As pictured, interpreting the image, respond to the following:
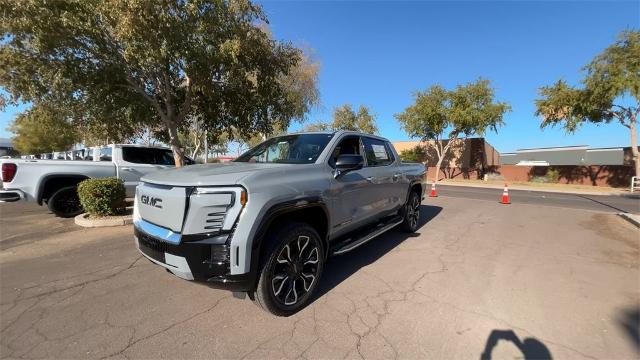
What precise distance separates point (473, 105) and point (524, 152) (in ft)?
122

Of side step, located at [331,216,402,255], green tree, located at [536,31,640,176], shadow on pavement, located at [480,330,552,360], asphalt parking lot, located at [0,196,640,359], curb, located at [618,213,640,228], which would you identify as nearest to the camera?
shadow on pavement, located at [480,330,552,360]

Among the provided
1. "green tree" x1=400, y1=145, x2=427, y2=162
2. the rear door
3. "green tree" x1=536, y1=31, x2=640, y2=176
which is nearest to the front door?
the rear door

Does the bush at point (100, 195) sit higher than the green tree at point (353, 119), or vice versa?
the green tree at point (353, 119)

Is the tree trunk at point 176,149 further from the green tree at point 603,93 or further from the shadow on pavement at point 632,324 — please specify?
the green tree at point 603,93

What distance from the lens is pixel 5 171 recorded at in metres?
6.73

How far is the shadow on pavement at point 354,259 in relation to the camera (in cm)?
412

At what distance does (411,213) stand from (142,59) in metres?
7.14

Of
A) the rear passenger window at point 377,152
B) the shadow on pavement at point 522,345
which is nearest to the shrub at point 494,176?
the rear passenger window at point 377,152

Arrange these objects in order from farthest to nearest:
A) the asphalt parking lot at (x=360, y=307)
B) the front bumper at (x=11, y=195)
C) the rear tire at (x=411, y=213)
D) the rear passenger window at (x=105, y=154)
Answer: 1. the rear passenger window at (x=105, y=154)
2. the front bumper at (x=11, y=195)
3. the rear tire at (x=411, y=213)
4. the asphalt parking lot at (x=360, y=307)

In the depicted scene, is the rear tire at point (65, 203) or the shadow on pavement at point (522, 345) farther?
the rear tire at point (65, 203)

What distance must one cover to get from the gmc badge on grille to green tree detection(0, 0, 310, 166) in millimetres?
5678

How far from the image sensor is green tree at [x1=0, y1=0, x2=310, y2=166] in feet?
25.1

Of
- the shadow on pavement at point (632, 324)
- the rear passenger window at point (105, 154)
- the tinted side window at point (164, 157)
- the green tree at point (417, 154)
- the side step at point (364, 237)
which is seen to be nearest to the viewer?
the shadow on pavement at point (632, 324)

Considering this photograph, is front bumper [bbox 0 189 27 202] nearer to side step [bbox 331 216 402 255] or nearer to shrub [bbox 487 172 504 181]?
side step [bbox 331 216 402 255]
